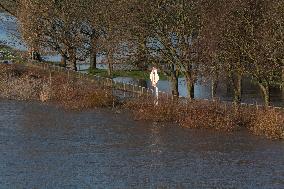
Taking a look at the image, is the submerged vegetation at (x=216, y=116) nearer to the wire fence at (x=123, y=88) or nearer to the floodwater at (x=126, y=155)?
the floodwater at (x=126, y=155)

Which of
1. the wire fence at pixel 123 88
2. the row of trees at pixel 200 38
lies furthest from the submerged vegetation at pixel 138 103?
the row of trees at pixel 200 38

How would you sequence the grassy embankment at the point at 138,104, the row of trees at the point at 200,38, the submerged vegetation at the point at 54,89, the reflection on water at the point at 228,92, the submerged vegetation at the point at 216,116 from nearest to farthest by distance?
1. the submerged vegetation at the point at 216,116
2. the grassy embankment at the point at 138,104
3. the row of trees at the point at 200,38
4. the submerged vegetation at the point at 54,89
5. the reflection on water at the point at 228,92

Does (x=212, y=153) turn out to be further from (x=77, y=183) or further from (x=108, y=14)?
(x=108, y=14)

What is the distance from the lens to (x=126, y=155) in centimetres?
3212

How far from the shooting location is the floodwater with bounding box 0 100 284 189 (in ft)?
87.9

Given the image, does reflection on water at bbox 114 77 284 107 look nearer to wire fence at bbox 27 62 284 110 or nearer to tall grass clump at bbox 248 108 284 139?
wire fence at bbox 27 62 284 110

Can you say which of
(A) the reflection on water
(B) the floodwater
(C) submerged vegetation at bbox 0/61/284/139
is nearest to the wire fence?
(C) submerged vegetation at bbox 0/61/284/139

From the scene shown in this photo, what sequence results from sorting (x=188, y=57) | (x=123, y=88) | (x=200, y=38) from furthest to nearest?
(x=123, y=88)
(x=188, y=57)
(x=200, y=38)

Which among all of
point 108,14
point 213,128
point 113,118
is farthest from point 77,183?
point 108,14

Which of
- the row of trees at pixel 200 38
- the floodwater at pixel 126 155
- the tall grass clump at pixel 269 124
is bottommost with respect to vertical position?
the floodwater at pixel 126 155

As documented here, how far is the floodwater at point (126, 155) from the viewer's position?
26797 mm

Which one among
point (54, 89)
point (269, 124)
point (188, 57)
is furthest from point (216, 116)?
point (54, 89)

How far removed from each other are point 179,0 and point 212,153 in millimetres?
19563

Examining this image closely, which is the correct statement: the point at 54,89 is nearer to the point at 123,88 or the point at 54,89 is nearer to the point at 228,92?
the point at 123,88
